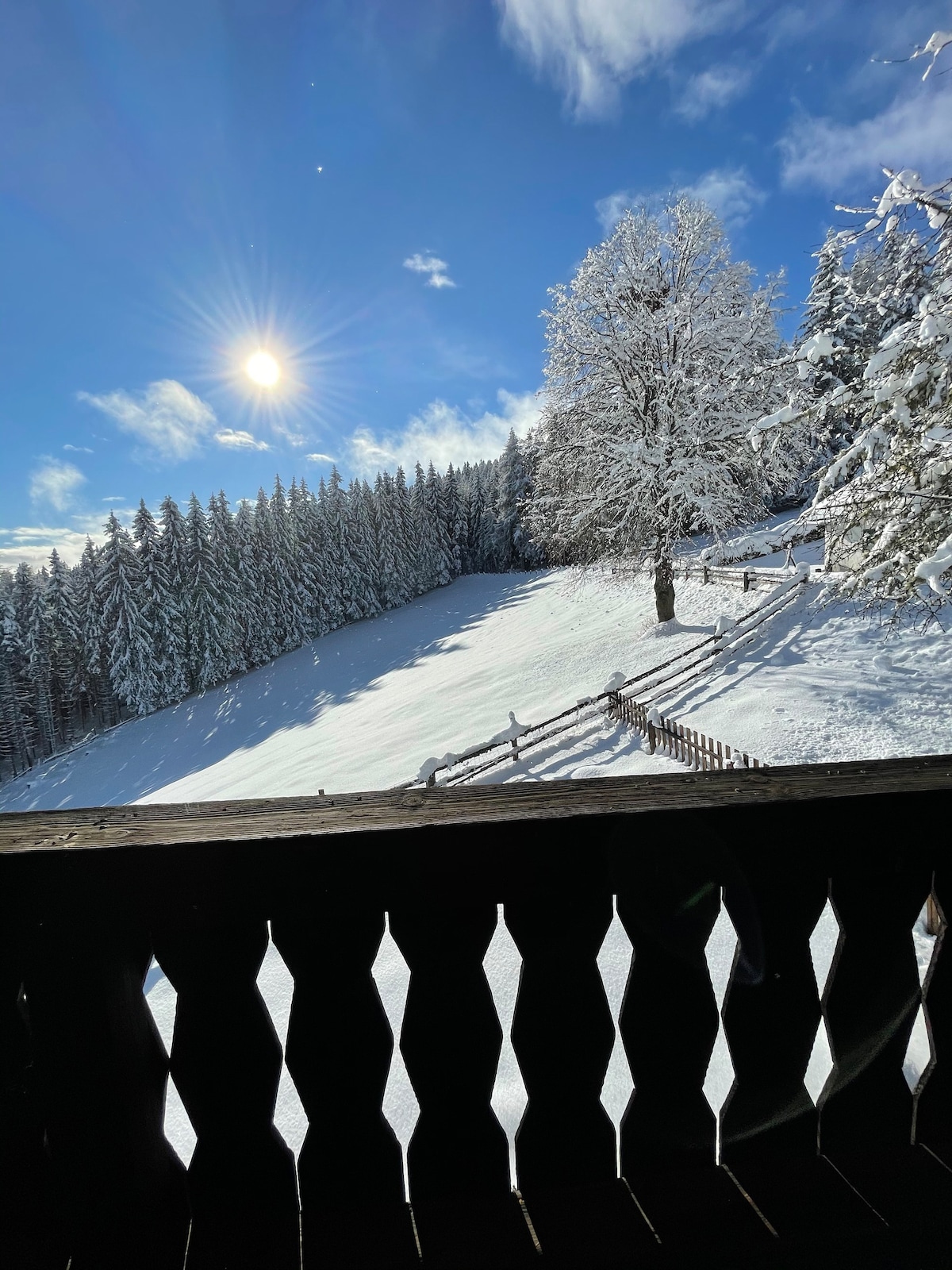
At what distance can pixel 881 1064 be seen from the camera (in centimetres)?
138

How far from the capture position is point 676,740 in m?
11.1

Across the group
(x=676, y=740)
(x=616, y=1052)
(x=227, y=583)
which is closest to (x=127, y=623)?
(x=227, y=583)

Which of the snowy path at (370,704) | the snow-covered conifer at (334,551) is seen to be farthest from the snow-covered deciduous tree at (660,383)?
the snow-covered conifer at (334,551)

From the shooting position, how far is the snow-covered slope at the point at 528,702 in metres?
11.3

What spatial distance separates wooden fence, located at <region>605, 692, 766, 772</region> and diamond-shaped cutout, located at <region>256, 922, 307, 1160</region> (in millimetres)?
6027

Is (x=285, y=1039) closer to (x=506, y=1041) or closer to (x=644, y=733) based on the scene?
(x=506, y=1041)

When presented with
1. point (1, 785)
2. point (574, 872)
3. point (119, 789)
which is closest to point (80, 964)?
point (574, 872)

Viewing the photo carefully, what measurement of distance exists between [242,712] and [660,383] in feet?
100

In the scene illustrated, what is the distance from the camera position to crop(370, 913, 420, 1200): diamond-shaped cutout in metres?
2.34

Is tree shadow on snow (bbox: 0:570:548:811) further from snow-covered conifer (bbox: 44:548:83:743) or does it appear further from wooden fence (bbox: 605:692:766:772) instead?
wooden fence (bbox: 605:692:766:772)

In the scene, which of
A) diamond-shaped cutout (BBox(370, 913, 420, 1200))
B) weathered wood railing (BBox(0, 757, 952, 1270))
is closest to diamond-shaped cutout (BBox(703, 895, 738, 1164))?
weathered wood railing (BBox(0, 757, 952, 1270))

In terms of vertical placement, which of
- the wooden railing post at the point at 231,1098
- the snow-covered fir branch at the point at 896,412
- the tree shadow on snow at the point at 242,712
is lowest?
the tree shadow on snow at the point at 242,712

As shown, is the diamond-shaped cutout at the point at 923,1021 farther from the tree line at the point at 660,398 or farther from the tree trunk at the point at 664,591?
the tree trunk at the point at 664,591

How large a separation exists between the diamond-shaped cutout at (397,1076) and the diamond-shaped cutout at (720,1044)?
83 cm
